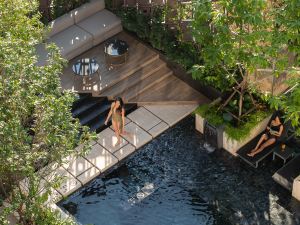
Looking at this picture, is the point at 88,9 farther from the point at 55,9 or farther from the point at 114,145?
the point at 114,145

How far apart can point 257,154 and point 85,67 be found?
6192 mm

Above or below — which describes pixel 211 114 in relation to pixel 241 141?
above

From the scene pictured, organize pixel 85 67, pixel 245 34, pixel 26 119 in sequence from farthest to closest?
1. pixel 85 67
2. pixel 245 34
3. pixel 26 119


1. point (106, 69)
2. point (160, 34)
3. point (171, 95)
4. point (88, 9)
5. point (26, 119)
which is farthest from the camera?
point (88, 9)

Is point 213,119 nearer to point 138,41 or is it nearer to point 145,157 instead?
point 145,157

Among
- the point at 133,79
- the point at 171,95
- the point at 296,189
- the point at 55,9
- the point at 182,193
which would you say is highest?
the point at 55,9

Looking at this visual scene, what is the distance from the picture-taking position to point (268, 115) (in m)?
20.0

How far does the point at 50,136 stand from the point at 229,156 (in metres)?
7.11

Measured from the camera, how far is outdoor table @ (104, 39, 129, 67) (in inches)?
856

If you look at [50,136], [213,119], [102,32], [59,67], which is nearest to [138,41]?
[102,32]

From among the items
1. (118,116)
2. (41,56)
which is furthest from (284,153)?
(41,56)

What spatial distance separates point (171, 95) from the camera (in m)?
21.5

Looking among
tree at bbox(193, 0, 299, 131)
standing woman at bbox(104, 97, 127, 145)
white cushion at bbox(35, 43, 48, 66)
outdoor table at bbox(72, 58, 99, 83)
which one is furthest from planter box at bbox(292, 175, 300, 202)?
white cushion at bbox(35, 43, 48, 66)

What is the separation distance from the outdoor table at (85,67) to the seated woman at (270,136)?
5.74 metres
